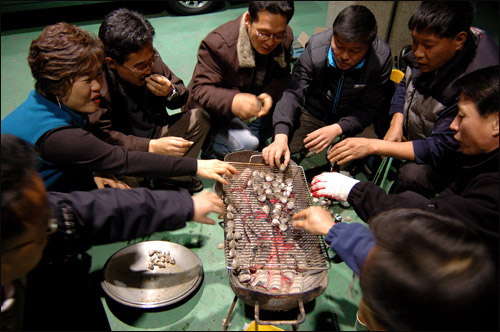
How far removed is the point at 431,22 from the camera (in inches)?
99.9

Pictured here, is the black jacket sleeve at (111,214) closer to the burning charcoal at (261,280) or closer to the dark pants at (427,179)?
the burning charcoal at (261,280)

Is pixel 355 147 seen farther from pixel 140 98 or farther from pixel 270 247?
pixel 140 98

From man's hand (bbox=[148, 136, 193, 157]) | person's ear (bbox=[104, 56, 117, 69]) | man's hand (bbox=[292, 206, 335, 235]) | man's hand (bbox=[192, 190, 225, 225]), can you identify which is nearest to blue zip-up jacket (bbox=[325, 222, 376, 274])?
man's hand (bbox=[292, 206, 335, 235])

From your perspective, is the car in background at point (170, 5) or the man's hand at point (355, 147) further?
the car in background at point (170, 5)

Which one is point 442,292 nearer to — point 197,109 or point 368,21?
point 368,21

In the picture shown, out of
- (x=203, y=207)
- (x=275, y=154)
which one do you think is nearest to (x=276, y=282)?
(x=203, y=207)

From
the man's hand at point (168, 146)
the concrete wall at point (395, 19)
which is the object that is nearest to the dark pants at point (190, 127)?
the man's hand at point (168, 146)

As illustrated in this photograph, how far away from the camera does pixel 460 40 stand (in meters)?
2.63

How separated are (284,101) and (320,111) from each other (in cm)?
49

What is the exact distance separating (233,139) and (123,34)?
1453 millimetres

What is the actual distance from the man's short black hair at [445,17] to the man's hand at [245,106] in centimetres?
148

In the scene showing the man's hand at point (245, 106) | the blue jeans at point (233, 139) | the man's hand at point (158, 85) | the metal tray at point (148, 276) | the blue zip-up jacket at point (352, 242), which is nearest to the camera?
the blue zip-up jacket at point (352, 242)

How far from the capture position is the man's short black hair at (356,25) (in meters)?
2.66

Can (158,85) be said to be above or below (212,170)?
above
